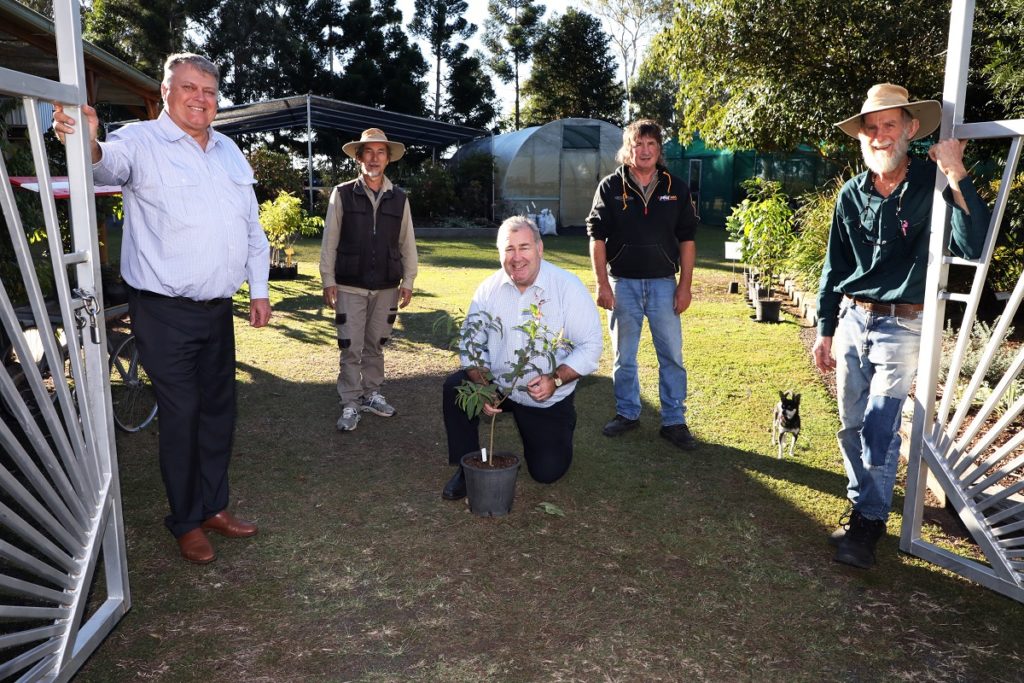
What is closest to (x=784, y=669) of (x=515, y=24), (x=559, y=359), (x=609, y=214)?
(x=559, y=359)

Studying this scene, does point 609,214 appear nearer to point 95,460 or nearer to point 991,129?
point 991,129

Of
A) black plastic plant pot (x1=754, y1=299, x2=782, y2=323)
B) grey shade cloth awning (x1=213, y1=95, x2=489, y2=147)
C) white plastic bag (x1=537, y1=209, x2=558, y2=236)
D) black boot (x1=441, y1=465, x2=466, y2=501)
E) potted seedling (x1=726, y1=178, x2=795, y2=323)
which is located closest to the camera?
black boot (x1=441, y1=465, x2=466, y2=501)

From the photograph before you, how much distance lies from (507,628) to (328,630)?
699 millimetres

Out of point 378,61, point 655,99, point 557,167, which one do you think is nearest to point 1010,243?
point 557,167

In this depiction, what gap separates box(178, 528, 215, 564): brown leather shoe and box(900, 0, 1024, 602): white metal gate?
3.20 meters

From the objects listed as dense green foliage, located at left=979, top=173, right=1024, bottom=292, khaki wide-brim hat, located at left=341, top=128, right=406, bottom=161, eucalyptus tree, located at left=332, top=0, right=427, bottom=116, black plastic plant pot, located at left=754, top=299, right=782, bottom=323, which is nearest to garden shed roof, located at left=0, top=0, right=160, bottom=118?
khaki wide-brim hat, located at left=341, top=128, right=406, bottom=161

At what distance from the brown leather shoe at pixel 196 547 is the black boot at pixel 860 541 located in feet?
9.36

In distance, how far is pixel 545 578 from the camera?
3.57m

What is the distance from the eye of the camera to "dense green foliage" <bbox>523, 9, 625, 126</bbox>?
37844mm

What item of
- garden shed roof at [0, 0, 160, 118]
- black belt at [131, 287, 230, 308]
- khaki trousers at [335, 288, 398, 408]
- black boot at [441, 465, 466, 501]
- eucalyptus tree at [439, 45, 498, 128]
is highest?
eucalyptus tree at [439, 45, 498, 128]

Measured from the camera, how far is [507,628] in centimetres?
317

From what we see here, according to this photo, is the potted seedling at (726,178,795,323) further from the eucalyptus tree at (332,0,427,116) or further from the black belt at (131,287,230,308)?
the eucalyptus tree at (332,0,427,116)

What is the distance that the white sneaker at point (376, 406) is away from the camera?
5887 millimetres

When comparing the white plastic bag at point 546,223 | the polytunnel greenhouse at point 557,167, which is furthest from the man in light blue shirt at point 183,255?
the polytunnel greenhouse at point 557,167
